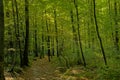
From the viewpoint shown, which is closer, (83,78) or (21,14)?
(83,78)

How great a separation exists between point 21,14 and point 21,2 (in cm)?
286

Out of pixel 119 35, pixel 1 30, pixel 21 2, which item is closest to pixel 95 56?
pixel 119 35

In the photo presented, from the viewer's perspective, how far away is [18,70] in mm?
15852

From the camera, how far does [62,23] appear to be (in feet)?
91.2

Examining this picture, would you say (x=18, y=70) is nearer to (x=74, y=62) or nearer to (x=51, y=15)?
(x=74, y=62)

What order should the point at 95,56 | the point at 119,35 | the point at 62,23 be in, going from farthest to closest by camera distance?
the point at 62,23 < the point at 95,56 < the point at 119,35

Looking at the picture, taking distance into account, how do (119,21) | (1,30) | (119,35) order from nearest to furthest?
(1,30), (119,21), (119,35)

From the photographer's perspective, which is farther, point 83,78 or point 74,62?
point 74,62

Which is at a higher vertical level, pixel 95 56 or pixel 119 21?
pixel 119 21

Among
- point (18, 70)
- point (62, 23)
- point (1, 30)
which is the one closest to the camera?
point (1, 30)

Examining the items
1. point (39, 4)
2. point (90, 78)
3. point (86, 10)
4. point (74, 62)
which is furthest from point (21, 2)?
point (90, 78)

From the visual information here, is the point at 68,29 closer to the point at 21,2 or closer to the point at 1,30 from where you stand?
the point at 21,2

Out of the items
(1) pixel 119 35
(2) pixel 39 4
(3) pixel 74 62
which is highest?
(2) pixel 39 4

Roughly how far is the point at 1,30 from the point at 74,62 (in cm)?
1434
